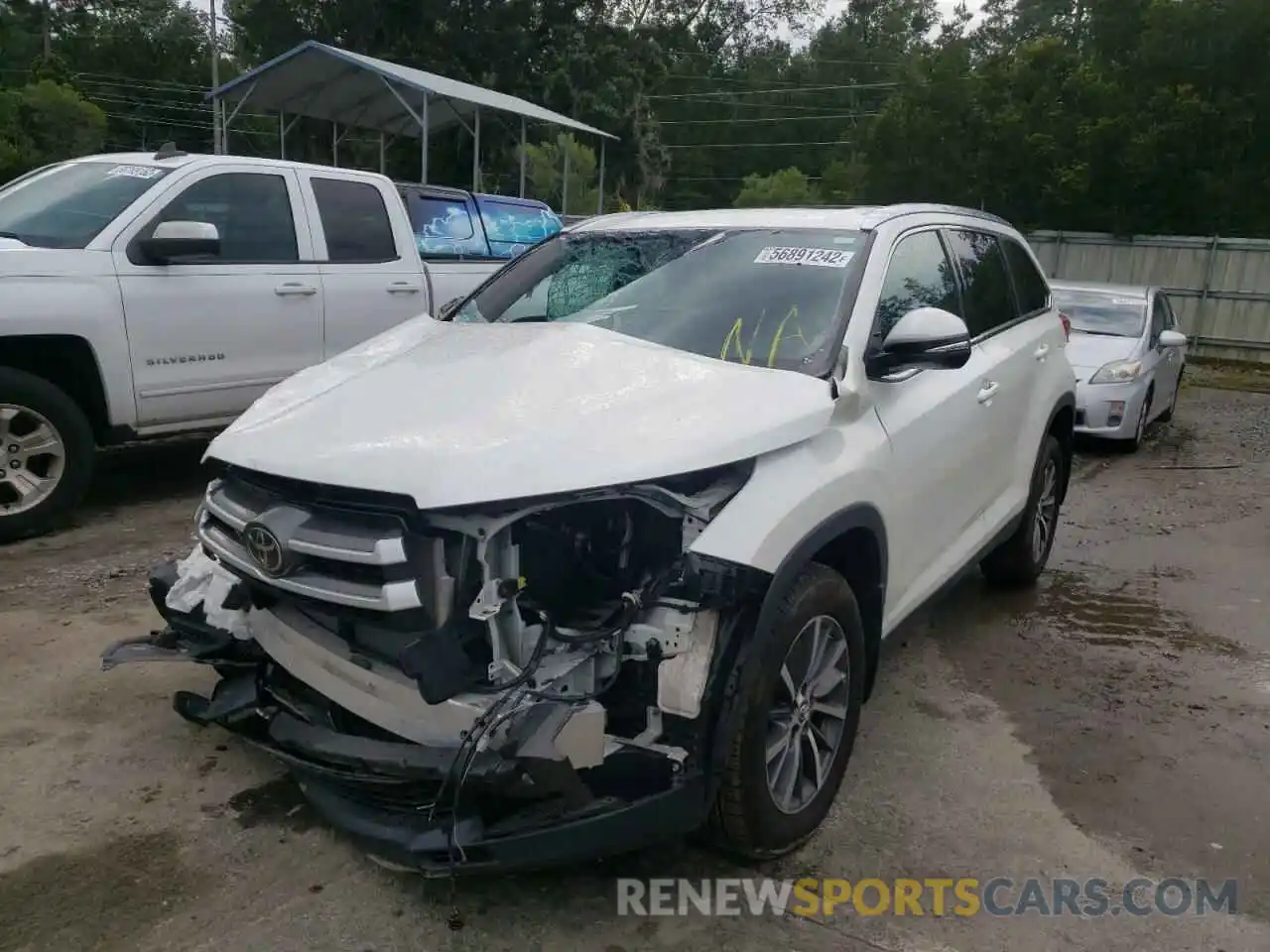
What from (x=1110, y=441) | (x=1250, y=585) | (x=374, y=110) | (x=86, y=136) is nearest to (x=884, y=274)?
(x=1250, y=585)

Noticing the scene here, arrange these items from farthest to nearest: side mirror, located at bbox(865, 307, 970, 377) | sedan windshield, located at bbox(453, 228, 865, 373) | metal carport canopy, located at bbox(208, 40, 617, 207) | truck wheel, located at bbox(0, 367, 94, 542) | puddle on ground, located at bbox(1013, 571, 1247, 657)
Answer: metal carport canopy, located at bbox(208, 40, 617, 207) < truck wheel, located at bbox(0, 367, 94, 542) < puddle on ground, located at bbox(1013, 571, 1247, 657) < sedan windshield, located at bbox(453, 228, 865, 373) < side mirror, located at bbox(865, 307, 970, 377)

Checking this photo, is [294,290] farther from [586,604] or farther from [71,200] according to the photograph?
[586,604]

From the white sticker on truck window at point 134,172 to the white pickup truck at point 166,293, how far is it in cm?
1

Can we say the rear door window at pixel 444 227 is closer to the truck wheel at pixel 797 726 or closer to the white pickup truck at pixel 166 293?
the white pickup truck at pixel 166 293

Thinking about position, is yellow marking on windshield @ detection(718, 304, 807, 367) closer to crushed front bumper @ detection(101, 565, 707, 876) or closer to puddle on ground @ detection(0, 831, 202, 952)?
crushed front bumper @ detection(101, 565, 707, 876)

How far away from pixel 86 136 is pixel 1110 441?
37395 mm

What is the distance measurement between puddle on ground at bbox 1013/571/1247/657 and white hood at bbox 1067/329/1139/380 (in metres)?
4.04

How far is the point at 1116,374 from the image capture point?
9.40 m

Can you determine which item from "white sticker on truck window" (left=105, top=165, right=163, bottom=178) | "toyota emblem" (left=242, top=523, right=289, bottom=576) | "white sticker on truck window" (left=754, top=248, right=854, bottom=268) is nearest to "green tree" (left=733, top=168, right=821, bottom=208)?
"white sticker on truck window" (left=105, top=165, right=163, bottom=178)

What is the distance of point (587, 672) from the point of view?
2.65 metres

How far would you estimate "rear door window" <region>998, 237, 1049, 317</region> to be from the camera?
519 cm

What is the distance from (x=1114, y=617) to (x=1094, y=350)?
5.15 meters

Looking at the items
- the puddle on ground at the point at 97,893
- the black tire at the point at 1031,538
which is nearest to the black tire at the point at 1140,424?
the black tire at the point at 1031,538

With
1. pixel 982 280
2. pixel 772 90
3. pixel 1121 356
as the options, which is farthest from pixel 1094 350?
pixel 772 90
